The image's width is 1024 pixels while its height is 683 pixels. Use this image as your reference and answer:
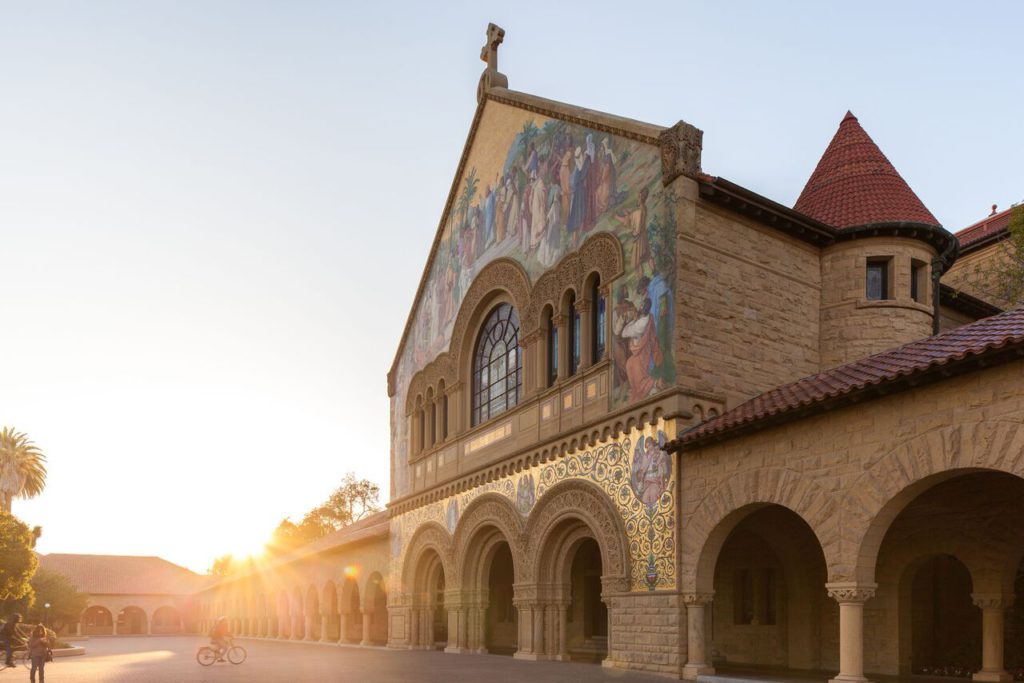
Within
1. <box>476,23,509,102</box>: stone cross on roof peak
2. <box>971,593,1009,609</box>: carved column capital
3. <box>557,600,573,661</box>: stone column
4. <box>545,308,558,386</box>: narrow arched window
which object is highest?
<box>476,23,509,102</box>: stone cross on roof peak

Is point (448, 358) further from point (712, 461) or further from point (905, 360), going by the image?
Answer: point (905, 360)

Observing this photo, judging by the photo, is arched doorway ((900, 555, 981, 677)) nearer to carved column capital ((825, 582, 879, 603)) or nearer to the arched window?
carved column capital ((825, 582, 879, 603))

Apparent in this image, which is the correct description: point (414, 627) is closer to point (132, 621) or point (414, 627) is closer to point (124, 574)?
point (132, 621)

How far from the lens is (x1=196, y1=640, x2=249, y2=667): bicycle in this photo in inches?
898

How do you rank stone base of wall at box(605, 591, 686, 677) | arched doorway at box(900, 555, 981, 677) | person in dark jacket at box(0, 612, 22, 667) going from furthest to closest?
person in dark jacket at box(0, 612, 22, 667), arched doorway at box(900, 555, 981, 677), stone base of wall at box(605, 591, 686, 677)

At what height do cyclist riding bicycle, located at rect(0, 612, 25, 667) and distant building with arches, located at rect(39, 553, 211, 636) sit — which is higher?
cyclist riding bicycle, located at rect(0, 612, 25, 667)

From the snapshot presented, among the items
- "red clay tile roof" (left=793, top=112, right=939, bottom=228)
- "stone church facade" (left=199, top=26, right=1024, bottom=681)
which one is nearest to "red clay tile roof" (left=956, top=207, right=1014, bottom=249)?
"stone church facade" (left=199, top=26, right=1024, bottom=681)

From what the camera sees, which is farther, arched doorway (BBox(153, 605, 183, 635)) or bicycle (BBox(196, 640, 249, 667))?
arched doorway (BBox(153, 605, 183, 635))

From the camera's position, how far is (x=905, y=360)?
1248cm

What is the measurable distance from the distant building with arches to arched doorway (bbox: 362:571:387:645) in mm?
51974

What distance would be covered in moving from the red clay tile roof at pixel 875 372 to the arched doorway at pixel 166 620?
78.0m

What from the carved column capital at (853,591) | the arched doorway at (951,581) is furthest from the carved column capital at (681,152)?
the carved column capital at (853,591)

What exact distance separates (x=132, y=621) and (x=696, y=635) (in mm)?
79152

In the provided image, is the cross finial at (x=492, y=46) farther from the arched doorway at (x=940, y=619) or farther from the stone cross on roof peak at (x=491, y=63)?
the arched doorway at (x=940, y=619)
